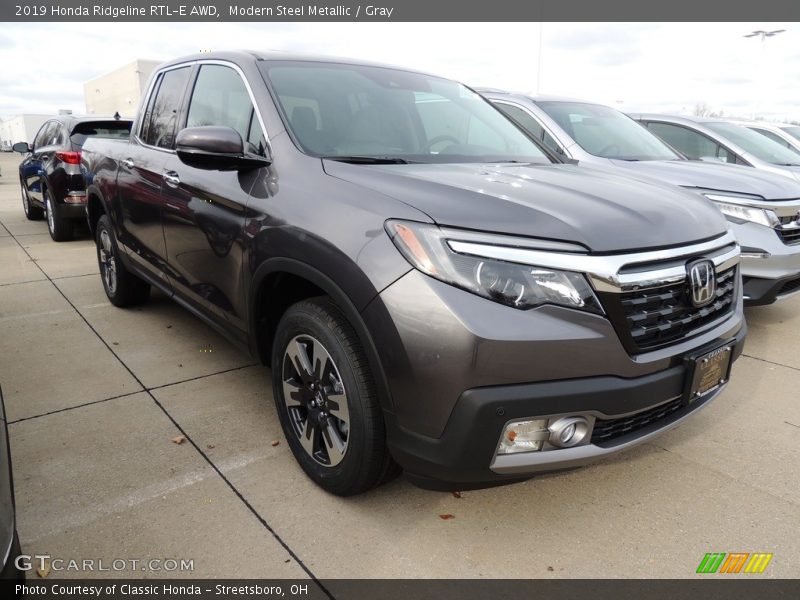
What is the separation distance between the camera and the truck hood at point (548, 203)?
6.52 ft

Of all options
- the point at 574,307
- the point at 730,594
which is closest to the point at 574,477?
the point at 730,594

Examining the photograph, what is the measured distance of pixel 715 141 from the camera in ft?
24.1

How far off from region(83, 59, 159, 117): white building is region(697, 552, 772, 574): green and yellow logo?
33.4 meters

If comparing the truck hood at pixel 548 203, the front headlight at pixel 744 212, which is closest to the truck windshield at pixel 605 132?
the front headlight at pixel 744 212

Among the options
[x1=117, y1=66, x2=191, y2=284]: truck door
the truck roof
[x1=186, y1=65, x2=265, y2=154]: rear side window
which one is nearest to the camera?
[x1=186, y1=65, x2=265, y2=154]: rear side window

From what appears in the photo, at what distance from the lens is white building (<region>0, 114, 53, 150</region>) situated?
68375mm

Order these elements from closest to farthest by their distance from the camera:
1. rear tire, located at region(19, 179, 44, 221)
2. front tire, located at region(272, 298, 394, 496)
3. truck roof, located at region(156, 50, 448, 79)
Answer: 1. front tire, located at region(272, 298, 394, 496)
2. truck roof, located at region(156, 50, 448, 79)
3. rear tire, located at region(19, 179, 44, 221)

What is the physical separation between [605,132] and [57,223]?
6.87 meters

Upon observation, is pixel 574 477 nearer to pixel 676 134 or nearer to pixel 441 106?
pixel 441 106

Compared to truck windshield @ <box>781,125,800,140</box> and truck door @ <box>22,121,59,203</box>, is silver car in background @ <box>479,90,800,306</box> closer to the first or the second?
truck door @ <box>22,121,59,203</box>

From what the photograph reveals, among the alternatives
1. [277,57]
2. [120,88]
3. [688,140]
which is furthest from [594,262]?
[120,88]

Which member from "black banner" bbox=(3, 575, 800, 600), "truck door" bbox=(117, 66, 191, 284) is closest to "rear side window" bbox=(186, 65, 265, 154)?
"truck door" bbox=(117, 66, 191, 284)

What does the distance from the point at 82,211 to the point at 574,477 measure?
7.35m

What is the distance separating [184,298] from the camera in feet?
11.7
